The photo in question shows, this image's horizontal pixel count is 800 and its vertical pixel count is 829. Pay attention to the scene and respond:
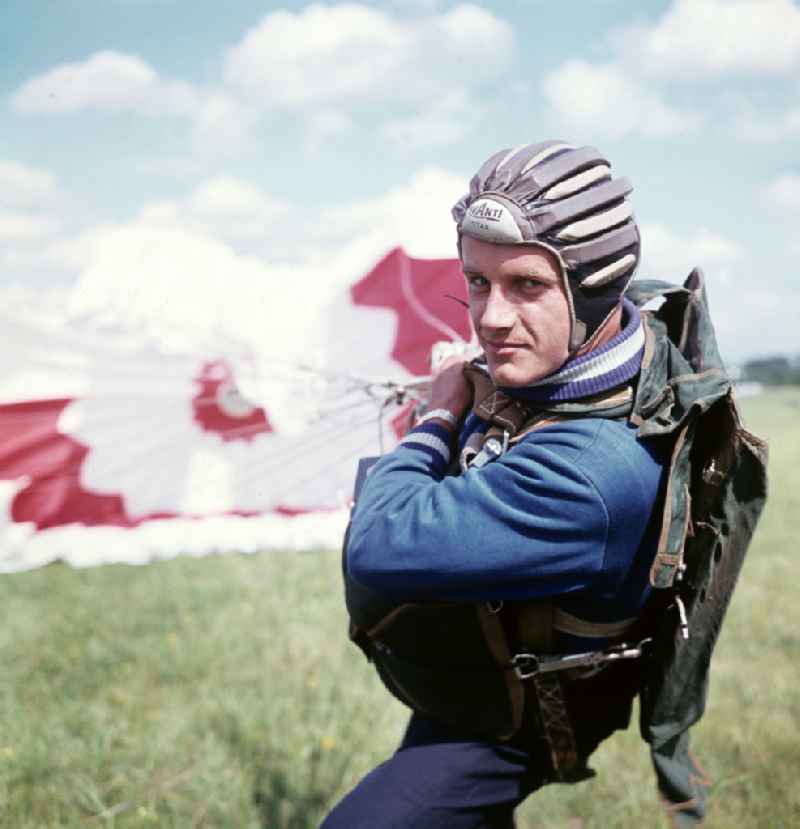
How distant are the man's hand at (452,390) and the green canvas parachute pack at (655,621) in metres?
0.18

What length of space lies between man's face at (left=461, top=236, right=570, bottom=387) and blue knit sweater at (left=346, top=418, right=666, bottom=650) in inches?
6.6

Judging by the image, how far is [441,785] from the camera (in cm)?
238

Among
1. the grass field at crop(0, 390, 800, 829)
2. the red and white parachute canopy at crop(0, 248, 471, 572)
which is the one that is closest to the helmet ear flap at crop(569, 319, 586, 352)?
the red and white parachute canopy at crop(0, 248, 471, 572)

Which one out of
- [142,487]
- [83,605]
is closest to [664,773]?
[142,487]

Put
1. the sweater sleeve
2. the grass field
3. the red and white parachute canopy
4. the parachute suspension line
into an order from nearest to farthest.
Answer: the sweater sleeve, the red and white parachute canopy, the grass field, the parachute suspension line

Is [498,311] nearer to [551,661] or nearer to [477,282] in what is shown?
[477,282]

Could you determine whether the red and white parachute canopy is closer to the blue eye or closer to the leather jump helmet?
the blue eye

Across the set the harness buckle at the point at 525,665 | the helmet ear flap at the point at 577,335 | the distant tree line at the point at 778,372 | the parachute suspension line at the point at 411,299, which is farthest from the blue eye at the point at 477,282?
the distant tree line at the point at 778,372

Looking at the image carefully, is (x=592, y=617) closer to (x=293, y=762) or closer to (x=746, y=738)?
(x=293, y=762)

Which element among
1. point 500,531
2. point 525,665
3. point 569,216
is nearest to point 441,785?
point 525,665

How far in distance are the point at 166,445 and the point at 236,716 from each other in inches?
73.4

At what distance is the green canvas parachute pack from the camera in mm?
2062

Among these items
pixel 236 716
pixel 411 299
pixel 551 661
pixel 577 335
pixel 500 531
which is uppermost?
pixel 411 299

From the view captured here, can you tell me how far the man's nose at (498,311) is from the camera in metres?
2.04
